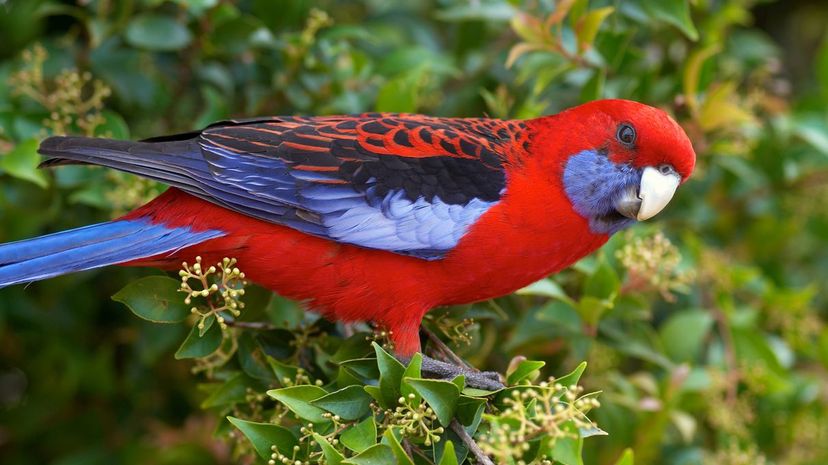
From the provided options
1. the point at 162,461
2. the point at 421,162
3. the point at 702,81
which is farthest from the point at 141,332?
the point at 702,81

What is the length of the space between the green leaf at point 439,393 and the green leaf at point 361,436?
0.45 ft

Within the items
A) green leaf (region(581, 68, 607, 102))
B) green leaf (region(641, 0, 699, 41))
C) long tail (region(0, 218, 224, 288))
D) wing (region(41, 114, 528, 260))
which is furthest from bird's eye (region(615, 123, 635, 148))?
long tail (region(0, 218, 224, 288))

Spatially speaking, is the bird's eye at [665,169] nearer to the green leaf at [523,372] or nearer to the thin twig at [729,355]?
the green leaf at [523,372]

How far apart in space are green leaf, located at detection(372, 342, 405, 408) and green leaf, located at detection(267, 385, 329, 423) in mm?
168

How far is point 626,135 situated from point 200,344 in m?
1.38

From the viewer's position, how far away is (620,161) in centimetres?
272

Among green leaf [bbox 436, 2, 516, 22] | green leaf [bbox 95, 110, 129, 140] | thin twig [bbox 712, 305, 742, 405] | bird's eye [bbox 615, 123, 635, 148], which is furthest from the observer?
thin twig [bbox 712, 305, 742, 405]

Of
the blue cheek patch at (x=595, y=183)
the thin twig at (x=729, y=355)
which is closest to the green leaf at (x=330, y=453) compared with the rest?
the blue cheek patch at (x=595, y=183)

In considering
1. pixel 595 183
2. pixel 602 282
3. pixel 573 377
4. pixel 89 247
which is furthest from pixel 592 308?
pixel 89 247

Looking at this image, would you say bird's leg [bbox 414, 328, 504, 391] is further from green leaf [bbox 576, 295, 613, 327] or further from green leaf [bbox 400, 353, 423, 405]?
green leaf [bbox 576, 295, 613, 327]

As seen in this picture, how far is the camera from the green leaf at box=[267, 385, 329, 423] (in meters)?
2.19

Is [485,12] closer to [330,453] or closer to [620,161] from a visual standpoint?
[620,161]

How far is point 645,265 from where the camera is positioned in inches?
116

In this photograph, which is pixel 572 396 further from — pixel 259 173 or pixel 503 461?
pixel 259 173
